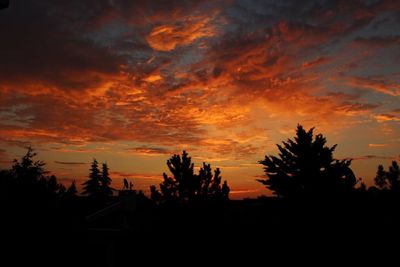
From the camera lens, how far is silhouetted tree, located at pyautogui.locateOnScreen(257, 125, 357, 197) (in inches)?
337

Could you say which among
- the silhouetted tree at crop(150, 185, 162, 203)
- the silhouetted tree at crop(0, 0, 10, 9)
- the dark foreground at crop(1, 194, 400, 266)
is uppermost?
the silhouetted tree at crop(0, 0, 10, 9)

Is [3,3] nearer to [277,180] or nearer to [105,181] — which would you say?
[277,180]

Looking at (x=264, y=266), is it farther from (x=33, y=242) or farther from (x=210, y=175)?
(x=33, y=242)

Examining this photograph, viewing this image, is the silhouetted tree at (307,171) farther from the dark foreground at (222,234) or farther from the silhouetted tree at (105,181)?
the silhouetted tree at (105,181)

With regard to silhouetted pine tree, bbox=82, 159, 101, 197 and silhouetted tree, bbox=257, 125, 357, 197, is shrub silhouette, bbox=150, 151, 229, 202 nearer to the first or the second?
silhouetted tree, bbox=257, 125, 357, 197

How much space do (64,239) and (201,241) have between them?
331 centimetres

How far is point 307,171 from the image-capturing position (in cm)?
909

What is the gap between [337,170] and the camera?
29.5ft

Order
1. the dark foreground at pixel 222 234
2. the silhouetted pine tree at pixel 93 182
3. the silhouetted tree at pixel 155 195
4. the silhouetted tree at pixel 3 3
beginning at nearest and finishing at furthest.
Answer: the silhouetted tree at pixel 3 3 → the dark foreground at pixel 222 234 → the silhouetted tree at pixel 155 195 → the silhouetted pine tree at pixel 93 182

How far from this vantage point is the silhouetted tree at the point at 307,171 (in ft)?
28.1

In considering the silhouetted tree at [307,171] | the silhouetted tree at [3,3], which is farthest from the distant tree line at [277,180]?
the silhouetted tree at [3,3]

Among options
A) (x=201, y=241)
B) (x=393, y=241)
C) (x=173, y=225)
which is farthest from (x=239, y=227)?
(x=393, y=241)

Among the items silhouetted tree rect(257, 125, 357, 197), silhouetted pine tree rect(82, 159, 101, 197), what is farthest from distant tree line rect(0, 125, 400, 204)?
silhouetted pine tree rect(82, 159, 101, 197)

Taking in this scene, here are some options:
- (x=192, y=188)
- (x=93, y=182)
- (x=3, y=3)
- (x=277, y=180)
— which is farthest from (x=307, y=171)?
(x=93, y=182)
